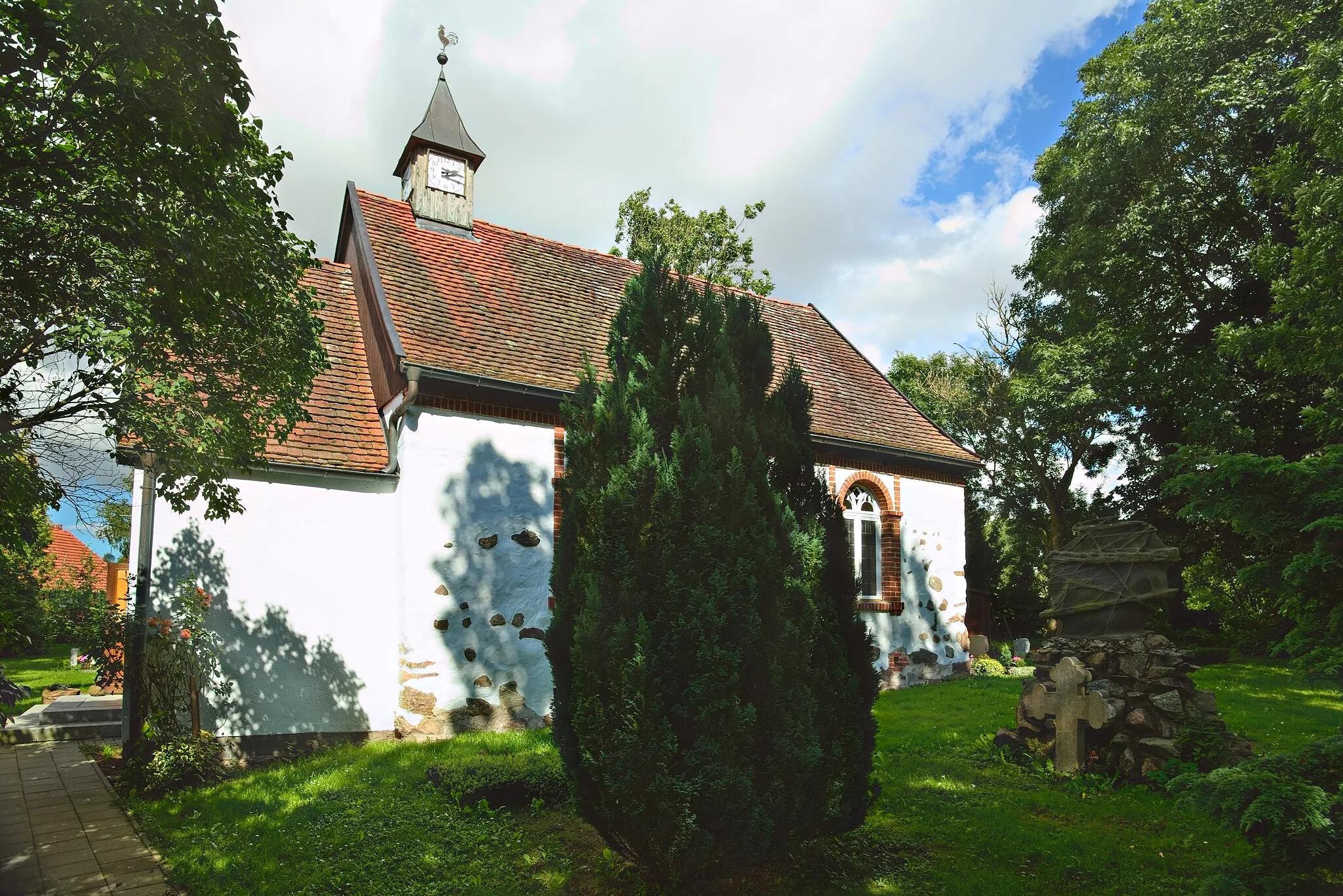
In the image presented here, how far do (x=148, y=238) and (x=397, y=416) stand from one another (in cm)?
432

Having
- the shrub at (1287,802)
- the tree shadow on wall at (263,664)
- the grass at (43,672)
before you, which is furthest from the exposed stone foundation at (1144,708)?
the grass at (43,672)

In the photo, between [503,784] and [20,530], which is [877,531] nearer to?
[503,784]

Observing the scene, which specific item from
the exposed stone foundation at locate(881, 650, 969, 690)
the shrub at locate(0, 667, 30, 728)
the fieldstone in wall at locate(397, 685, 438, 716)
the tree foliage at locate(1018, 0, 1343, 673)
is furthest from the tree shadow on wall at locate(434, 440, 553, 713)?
the tree foliage at locate(1018, 0, 1343, 673)

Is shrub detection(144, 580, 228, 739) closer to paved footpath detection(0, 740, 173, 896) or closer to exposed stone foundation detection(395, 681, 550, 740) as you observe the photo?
paved footpath detection(0, 740, 173, 896)

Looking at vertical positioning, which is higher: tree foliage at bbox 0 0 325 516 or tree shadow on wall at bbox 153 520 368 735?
tree foliage at bbox 0 0 325 516

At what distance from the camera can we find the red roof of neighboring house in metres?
23.7

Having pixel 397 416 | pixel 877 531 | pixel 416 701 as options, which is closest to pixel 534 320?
pixel 397 416

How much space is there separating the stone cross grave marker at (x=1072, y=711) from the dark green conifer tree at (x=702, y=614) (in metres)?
3.09

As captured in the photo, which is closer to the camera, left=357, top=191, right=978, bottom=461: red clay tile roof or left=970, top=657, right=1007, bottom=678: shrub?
left=357, top=191, right=978, bottom=461: red clay tile roof

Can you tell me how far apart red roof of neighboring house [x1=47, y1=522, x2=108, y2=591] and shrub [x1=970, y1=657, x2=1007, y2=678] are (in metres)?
23.8

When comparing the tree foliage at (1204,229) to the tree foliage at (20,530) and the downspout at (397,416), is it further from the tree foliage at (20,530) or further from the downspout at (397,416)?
the tree foliage at (20,530)

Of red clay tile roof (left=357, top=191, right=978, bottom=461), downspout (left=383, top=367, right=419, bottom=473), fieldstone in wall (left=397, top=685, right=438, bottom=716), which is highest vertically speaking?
red clay tile roof (left=357, top=191, right=978, bottom=461)

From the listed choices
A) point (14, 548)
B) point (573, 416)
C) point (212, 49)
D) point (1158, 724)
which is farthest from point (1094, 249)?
point (14, 548)

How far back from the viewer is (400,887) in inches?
183
